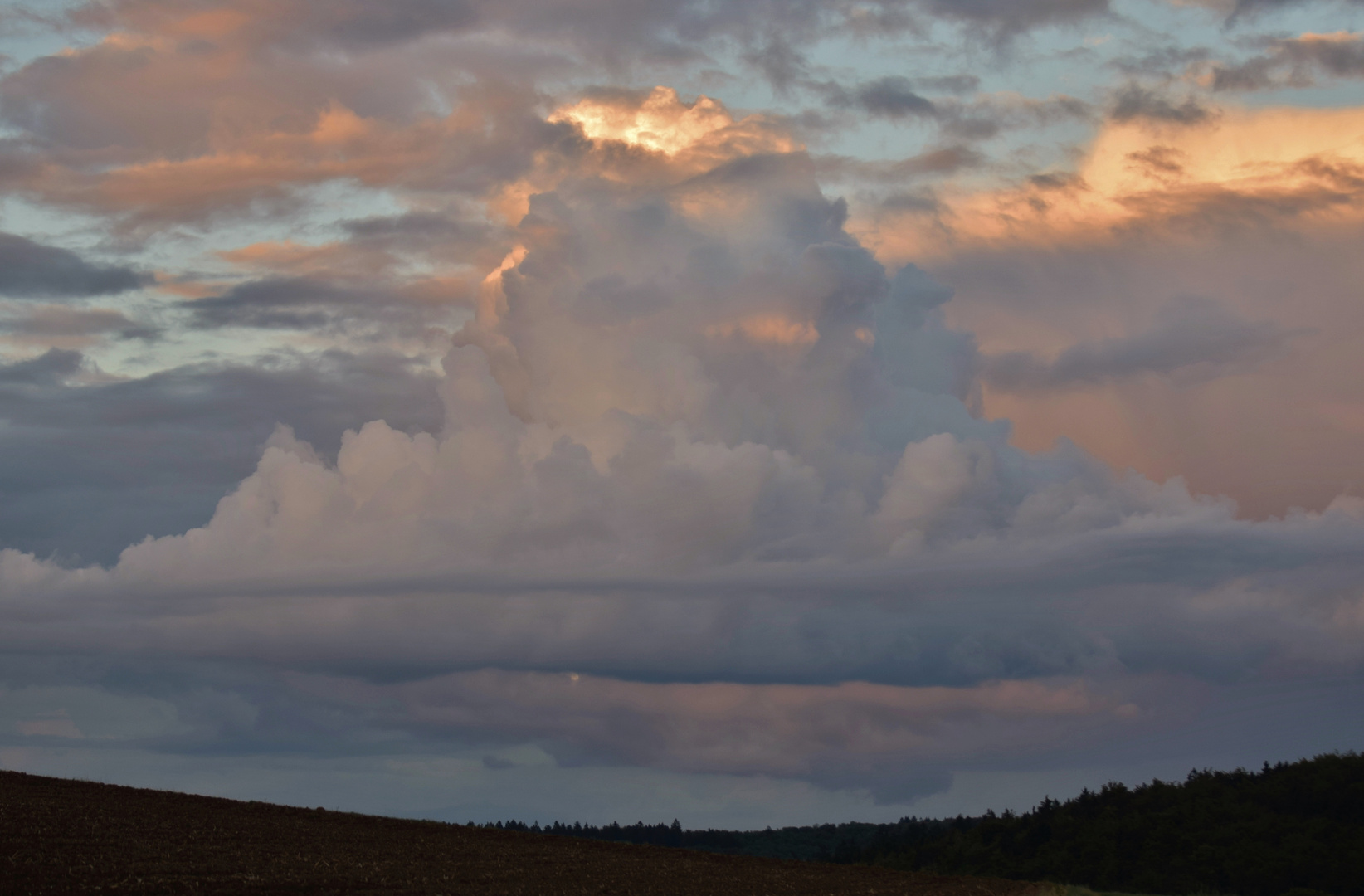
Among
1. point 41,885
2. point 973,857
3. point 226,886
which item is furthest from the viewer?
point 973,857

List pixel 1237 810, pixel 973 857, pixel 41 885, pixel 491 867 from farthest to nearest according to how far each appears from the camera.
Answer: pixel 973 857, pixel 1237 810, pixel 491 867, pixel 41 885

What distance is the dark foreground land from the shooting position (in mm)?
60250

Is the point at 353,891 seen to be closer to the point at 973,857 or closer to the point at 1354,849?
the point at 1354,849

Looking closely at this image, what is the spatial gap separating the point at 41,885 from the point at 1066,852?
13959cm

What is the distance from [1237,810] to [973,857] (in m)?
40.2

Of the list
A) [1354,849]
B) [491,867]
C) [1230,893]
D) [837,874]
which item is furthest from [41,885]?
[1354,849]

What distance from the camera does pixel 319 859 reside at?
7100 centimetres

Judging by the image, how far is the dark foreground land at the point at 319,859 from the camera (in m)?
60.2

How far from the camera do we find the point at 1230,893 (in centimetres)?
12131

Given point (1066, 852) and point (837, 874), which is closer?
point (837, 874)

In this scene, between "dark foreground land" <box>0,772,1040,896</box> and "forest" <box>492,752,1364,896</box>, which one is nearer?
"dark foreground land" <box>0,772,1040,896</box>

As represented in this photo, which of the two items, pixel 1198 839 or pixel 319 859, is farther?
pixel 1198 839

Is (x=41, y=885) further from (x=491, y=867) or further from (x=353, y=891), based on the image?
(x=491, y=867)

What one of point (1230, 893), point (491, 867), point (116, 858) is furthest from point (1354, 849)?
point (116, 858)
